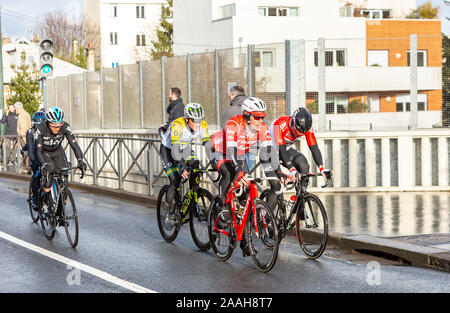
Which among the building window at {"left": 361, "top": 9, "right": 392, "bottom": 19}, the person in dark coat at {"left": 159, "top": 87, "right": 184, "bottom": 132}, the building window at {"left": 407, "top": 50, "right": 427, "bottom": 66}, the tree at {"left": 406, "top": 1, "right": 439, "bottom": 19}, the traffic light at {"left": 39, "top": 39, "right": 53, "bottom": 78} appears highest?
the tree at {"left": 406, "top": 1, "right": 439, "bottom": 19}

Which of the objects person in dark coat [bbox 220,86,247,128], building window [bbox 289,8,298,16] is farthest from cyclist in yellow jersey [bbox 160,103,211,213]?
building window [bbox 289,8,298,16]

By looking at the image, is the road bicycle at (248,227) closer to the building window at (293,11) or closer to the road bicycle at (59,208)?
the road bicycle at (59,208)

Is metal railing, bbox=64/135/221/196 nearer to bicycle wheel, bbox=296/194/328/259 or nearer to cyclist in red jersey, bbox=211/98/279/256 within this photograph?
bicycle wheel, bbox=296/194/328/259

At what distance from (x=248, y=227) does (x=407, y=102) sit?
7.69 meters

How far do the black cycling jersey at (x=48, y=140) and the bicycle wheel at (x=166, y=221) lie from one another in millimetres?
1194

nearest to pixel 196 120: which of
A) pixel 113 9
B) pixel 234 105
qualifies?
pixel 234 105

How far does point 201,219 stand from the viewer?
9172 mm

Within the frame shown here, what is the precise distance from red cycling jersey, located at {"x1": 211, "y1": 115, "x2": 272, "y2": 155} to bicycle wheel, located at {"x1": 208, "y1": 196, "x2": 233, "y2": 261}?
59 cm

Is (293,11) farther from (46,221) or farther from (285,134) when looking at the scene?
(285,134)

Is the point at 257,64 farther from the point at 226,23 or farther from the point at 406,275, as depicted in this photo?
the point at 226,23

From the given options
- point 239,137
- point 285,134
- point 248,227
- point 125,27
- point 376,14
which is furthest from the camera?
point 125,27

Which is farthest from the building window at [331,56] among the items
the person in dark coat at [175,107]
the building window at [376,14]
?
the building window at [376,14]

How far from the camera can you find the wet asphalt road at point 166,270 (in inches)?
283

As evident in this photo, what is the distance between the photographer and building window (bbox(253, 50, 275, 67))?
15284mm
